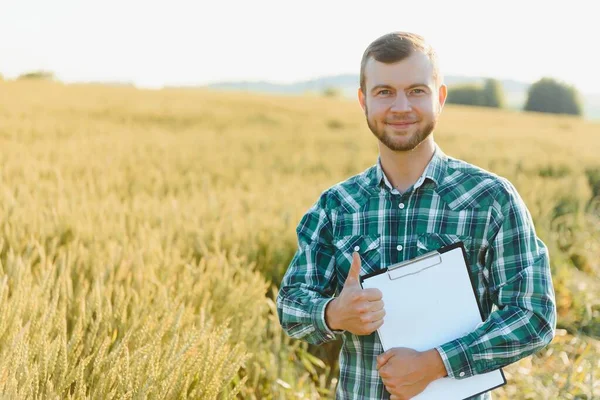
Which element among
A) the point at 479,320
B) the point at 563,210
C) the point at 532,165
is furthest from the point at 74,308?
the point at 532,165

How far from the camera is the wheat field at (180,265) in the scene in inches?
75.4

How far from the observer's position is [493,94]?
59.9 m

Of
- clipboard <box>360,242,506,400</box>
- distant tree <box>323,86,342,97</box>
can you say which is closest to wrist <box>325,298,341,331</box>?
clipboard <box>360,242,506,400</box>

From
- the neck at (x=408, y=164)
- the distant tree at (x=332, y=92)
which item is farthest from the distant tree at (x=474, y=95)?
the neck at (x=408, y=164)

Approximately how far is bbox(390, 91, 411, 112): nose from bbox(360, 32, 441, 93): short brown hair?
9 centimetres

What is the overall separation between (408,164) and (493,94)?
60996 mm

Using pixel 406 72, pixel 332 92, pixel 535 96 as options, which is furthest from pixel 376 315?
pixel 332 92

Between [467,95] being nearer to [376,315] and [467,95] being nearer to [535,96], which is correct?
[535,96]

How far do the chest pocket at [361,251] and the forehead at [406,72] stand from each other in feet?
1.27

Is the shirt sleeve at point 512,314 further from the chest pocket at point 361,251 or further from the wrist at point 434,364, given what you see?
the chest pocket at point 361,251

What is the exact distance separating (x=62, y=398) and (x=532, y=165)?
27.0 ft

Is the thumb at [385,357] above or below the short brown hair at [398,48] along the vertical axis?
below

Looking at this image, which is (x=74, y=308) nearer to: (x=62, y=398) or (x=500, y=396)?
(x=62, y=398)

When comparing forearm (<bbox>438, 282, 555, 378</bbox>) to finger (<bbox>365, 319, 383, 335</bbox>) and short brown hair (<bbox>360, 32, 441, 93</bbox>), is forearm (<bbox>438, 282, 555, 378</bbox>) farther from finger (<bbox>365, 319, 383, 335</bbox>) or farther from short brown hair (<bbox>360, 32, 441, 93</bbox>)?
short brown hair (<bbox>360, 32, 441, 93</bbox>)
